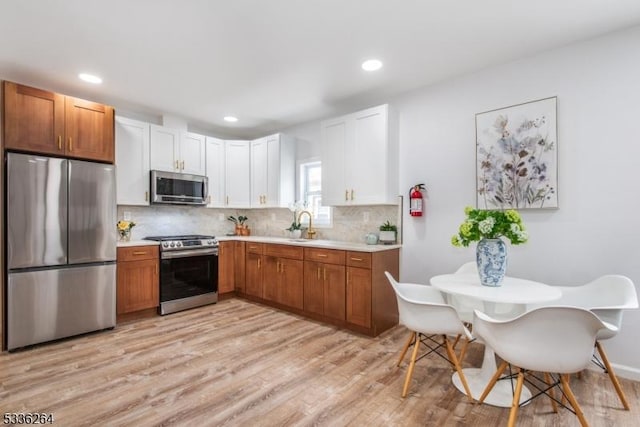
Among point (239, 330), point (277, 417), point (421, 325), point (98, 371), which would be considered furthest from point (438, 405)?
point (98, 371)

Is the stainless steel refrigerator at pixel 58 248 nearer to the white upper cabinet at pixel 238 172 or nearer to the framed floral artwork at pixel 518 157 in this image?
the white upper cabinet at pixel 238 172

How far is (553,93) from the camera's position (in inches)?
105

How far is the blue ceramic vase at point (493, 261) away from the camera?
2173 millimetres

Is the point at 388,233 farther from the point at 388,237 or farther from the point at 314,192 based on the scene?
the point at 314,192

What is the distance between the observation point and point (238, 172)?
4961 millimetres

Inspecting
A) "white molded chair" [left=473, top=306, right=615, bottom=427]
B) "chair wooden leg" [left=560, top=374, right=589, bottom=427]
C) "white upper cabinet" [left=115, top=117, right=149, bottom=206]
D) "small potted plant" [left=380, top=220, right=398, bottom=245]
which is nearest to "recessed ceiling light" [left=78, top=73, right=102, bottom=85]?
"white upper cabinet" [left=115, top=117, right=149, bottom=206]

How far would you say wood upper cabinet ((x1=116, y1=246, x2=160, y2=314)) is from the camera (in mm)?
3539

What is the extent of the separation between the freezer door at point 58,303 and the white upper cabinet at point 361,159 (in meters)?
2.64

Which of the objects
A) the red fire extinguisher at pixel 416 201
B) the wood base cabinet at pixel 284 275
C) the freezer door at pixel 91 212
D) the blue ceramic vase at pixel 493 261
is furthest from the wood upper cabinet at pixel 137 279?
the blue ceramic vase at pixel 493 261

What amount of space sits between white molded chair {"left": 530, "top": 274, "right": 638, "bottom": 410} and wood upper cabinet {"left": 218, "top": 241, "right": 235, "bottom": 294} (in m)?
3.78

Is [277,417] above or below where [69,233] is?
below

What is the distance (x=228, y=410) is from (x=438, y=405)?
4.41 ft

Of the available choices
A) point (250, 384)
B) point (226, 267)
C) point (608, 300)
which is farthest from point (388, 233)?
point (226, 267)

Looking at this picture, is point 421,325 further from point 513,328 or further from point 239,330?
point 239,330
